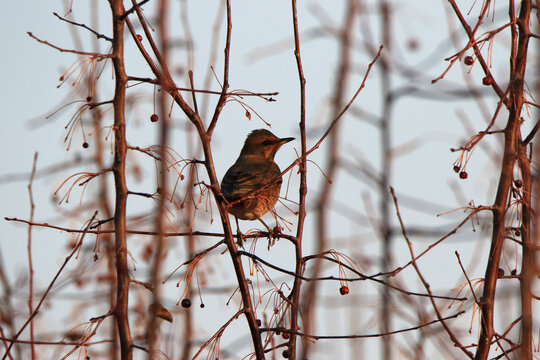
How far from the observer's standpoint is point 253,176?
22.0ft

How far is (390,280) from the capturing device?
3.38 meters

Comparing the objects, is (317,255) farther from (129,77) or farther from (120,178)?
(129,77)

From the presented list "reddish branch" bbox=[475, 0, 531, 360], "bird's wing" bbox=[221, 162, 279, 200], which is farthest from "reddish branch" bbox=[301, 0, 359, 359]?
"bird's wing" bbox=[221, 162, 279, 200]

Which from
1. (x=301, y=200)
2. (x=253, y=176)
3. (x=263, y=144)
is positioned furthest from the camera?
(x=263, y=144)

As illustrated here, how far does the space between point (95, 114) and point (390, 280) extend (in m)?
4.08

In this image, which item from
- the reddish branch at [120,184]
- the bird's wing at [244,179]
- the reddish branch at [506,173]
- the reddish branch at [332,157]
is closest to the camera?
the reddish branch at [120,184]

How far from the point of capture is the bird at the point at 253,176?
5961mm

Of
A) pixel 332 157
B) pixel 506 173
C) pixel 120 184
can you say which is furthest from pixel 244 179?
pixel 506 173

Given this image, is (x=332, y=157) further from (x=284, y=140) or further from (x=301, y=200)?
(x=284, y=140)

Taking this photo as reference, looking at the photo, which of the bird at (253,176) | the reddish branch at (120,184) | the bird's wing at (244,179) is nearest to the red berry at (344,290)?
the bird at (253,176)

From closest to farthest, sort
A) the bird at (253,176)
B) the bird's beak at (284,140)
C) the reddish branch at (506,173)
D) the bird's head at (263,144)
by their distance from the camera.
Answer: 1. the reddish branch at (506,173)
2. the bird at (253,176)
3. the bird's beak at (284,140)
4. the bird's head at (263,144)

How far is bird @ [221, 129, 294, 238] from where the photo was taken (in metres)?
5.96

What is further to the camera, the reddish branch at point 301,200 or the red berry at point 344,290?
the red berry at point 344,290

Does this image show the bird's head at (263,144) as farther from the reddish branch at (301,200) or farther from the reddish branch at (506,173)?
the reddish branch at (506,173)
